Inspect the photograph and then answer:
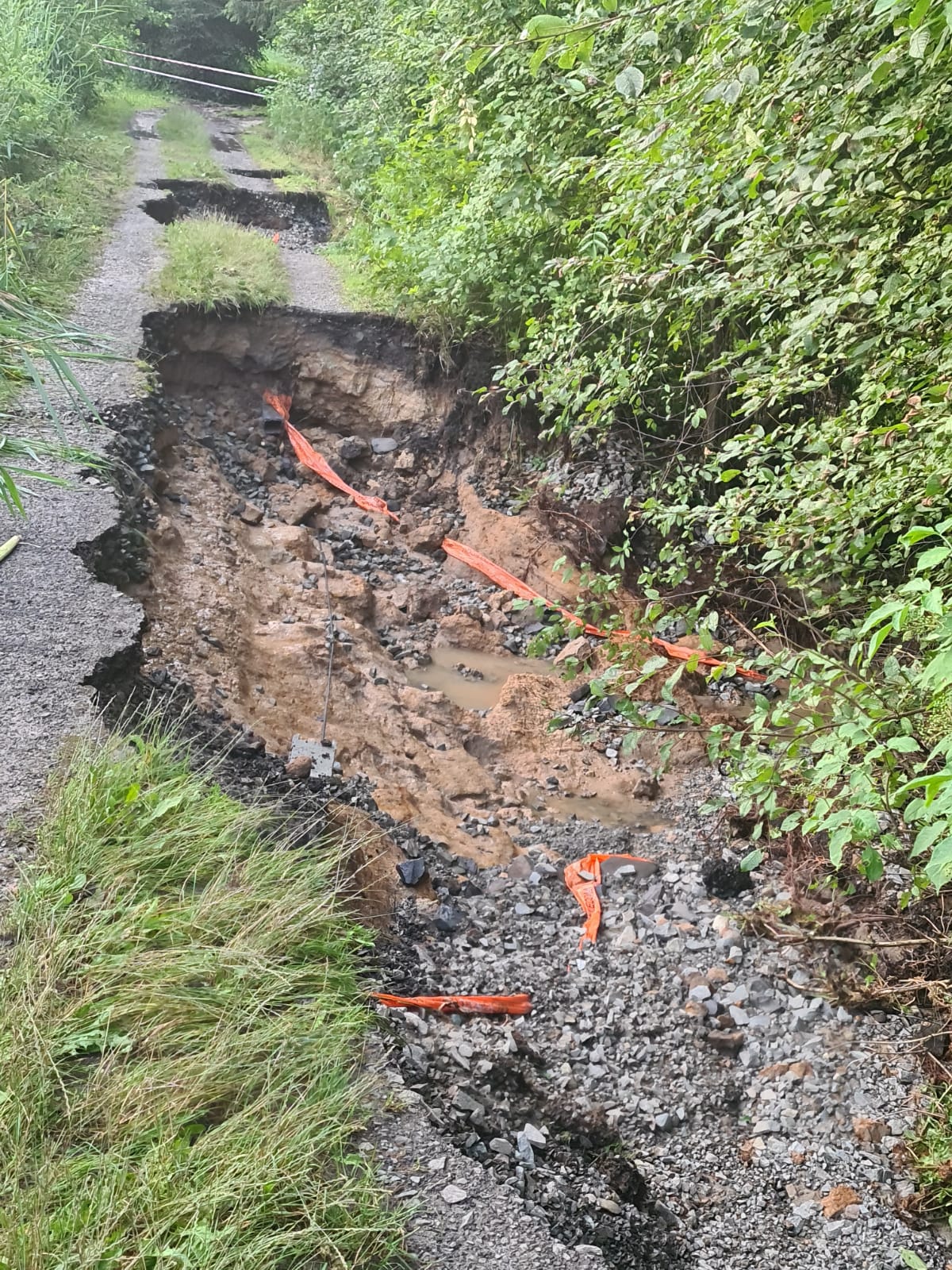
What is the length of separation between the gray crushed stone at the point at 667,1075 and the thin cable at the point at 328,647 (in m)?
1.32

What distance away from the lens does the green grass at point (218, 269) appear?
7.79 metres

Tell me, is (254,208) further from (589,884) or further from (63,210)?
(589,884)

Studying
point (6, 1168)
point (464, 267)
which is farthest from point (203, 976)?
point (464, 267)

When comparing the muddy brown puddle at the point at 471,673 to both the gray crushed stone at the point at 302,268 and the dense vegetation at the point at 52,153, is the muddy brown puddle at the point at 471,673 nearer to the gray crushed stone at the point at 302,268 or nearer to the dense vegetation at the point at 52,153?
the dense vegetation at the point at 52,153

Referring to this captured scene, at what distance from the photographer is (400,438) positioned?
8.53 metres

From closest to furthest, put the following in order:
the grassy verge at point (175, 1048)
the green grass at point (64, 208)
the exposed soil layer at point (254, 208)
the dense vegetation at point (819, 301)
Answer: the grassy verge at point (175, 1048), the dense vegetation at point (819, 301), the green grass at point (64, 208), the exposed soil layer at point (254, 208)

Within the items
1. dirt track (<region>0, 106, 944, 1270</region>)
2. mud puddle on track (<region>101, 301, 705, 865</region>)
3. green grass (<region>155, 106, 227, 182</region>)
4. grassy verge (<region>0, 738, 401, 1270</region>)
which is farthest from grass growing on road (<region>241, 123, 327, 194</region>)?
grassy verge (<region>0, 738, 401, 1270</region>)

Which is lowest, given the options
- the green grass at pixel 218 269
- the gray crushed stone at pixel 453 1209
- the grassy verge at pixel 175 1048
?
the gray crushed stone at pixel 453 1209

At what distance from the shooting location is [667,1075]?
3500 millimetres

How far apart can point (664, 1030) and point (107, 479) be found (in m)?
4.21

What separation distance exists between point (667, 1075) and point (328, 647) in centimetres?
352

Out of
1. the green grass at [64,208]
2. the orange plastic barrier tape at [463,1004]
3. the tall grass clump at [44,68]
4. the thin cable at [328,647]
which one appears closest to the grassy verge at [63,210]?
the green grass at [64,208]

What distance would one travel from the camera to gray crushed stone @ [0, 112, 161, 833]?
313 cm

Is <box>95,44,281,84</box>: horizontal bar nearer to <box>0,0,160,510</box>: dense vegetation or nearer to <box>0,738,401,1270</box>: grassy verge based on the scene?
<box>0,0,160,510</box>: dense vegetation
